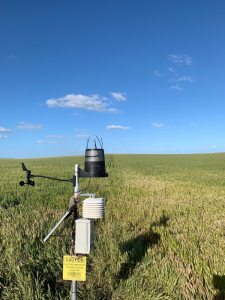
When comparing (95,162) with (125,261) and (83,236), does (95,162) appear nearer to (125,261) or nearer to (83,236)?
(83,236)

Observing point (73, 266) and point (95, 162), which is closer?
point (73, 266)

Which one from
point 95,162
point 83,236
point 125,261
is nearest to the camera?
point 83,236

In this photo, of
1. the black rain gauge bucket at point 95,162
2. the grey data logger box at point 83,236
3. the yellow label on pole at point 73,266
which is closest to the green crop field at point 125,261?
the yellow label on pole at point 73,266

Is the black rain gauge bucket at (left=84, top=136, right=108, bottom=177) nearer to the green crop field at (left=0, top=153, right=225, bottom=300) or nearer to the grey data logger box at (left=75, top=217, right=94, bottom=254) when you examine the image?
the green crop field at (left=0, top=153, right=225, bottom=300)

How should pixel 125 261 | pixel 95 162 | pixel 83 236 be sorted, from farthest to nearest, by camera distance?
1. pixel 125 261
2. pixel 95 162
3. pixel 83 236

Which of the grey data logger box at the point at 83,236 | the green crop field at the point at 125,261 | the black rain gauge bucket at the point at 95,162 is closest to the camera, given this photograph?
the grey data logger box at the point at 83,236

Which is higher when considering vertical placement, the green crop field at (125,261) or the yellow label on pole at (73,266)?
the yellow label on pole at (73,266)

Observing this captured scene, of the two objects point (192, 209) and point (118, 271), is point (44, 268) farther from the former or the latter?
point (192, 209)

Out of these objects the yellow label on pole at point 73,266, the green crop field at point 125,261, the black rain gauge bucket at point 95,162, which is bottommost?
the green crop field at point 125,261

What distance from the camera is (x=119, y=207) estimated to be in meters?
5.84

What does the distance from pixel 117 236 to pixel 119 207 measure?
6.70 feet

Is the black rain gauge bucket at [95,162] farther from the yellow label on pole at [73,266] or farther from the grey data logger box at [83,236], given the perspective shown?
the yellow label on pole at [73,266]

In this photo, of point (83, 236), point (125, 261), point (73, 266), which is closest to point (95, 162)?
point (83, 236)

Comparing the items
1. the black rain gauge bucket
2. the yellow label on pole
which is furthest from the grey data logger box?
the black rain gauge bucket
